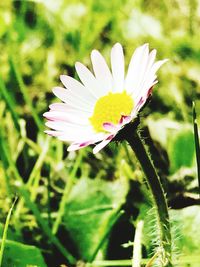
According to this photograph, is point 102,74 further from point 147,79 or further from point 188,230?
point 188,230

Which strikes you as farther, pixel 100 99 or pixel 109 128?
pixel 100 99

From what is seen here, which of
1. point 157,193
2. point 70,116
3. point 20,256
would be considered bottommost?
point 20,256

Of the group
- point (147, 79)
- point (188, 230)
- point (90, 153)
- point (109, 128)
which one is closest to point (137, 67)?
point (147, 79)

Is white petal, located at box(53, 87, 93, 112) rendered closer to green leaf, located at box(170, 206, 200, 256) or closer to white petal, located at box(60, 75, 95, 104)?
white petal, located at box(60, 75, 95, 104)

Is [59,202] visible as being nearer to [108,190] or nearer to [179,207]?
[108,190]

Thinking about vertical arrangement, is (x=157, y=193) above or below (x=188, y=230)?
above

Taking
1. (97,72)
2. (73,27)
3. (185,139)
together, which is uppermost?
(73,27)

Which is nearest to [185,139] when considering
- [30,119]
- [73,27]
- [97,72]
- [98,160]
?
[98,160]
